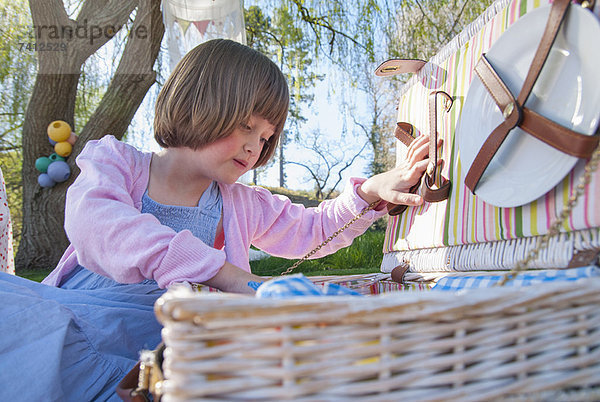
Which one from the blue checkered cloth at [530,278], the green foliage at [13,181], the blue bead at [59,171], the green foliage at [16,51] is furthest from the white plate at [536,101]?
the green foliage at [13,181]

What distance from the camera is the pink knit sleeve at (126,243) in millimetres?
826

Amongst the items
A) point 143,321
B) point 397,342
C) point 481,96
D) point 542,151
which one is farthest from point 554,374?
point 143,321

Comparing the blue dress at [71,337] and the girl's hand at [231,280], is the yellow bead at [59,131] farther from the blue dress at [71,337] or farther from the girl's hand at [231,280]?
the girl's hand at [231,280]

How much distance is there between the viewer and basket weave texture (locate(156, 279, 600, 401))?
37 cm

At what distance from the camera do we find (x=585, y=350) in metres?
0.46

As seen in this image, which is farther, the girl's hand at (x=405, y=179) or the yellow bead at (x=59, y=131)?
the yellow bead at (x=59, y=131)

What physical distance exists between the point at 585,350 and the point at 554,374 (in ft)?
0.14

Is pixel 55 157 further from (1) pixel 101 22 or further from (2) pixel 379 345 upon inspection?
(2) pixel 379 345

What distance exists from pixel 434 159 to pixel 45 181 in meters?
3.37

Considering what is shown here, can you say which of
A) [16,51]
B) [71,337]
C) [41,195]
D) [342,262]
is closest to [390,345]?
[71,337]

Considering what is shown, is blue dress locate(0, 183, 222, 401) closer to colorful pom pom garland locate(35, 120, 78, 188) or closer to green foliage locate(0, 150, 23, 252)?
colorful pom pom garland locate(35, 120, 78, 188)

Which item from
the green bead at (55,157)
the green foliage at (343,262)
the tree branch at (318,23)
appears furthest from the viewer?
the tree branch at (318,23)

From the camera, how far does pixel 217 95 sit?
110cm

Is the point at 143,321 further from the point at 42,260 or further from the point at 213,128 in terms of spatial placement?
the point at 42,260
